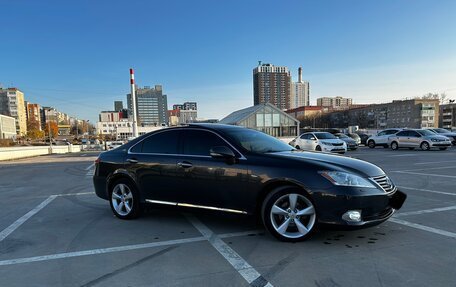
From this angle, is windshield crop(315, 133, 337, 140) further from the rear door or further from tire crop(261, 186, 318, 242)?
tire crop(261, 186, 318, 242)

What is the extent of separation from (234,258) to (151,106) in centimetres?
8346

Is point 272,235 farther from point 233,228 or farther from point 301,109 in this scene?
point 301,109

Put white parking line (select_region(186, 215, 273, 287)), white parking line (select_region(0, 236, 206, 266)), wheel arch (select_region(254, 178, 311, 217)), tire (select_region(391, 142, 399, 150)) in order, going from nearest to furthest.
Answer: white parking line (select_region(186, 215, 273, 287)) → white parking line (select_region(0, 236, 206, 266)) → wheel arch (select_region(254, 178, 311, 217)) → tire (select_region(391, 142, 399, 150))

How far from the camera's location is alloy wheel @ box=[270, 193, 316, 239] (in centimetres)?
425

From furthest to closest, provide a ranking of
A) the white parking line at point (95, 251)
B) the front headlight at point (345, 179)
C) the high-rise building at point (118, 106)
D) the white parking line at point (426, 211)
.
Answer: the high-rise building at point (118, 106), the white parking line at point (426, 211), the front headlight at point (345, 179), the white parking line at point (95, 251)

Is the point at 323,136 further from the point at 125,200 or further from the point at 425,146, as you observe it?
the point at 125,200

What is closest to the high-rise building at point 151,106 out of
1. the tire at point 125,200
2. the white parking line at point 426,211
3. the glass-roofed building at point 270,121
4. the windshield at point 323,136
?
the glass-roofed building at point 270,121

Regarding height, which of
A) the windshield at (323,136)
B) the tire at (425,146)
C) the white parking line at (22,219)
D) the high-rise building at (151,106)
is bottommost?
the tire at (425,146)

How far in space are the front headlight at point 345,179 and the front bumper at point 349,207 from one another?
15cm

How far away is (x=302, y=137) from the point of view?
877 inches

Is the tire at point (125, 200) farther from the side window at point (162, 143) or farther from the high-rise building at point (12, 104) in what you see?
the high-rise building at point (12, 104)

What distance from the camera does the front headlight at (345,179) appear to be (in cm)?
408

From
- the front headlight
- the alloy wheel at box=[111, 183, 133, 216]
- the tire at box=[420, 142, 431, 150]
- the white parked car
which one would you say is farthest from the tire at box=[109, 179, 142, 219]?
the tire at box=[420, 142, 431, 150]

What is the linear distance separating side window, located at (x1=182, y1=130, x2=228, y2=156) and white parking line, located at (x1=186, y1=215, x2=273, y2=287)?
1.18 meters
